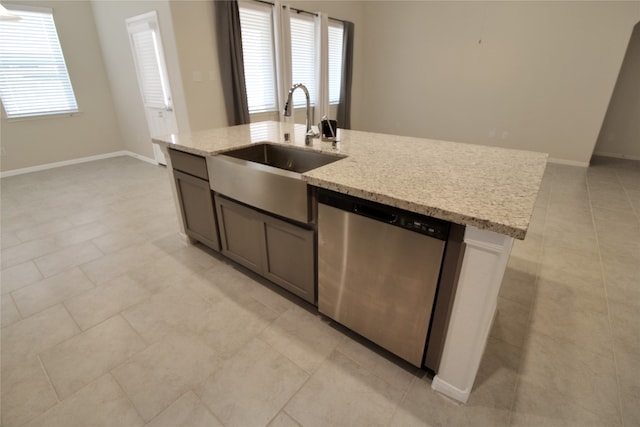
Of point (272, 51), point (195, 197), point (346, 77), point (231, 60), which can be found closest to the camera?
point (195, 197)

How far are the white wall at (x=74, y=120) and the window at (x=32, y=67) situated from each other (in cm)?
10

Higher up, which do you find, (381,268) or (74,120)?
(74,120)

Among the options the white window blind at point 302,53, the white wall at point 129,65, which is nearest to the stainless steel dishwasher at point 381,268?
the white wall at point 129,65

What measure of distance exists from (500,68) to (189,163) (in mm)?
5152

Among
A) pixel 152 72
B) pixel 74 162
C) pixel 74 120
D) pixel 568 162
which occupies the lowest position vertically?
pixel 74 162

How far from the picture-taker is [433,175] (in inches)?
55.1

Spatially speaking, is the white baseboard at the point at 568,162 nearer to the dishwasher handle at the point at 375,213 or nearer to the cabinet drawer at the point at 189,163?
the dishwasher handle at the point at 375,213

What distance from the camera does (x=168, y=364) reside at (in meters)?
1.56

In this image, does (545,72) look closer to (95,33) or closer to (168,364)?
(168,364)

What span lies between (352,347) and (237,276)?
102cm

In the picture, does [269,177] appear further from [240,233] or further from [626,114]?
[626,114]

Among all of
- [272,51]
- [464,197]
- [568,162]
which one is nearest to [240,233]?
[464,197]

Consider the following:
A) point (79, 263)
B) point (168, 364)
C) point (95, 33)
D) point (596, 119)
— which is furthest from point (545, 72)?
point (95, 33)

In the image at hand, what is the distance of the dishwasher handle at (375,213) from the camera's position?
124 centimetres
